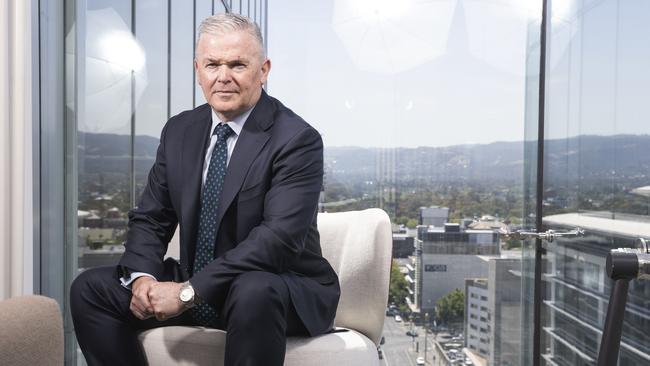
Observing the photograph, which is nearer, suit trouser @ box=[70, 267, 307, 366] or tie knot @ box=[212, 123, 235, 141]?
suit trouser @ box=[70, 267, 307, 366]

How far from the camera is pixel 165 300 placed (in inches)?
53.8

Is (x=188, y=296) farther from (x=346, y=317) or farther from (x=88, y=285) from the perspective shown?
(x=346, y=317)

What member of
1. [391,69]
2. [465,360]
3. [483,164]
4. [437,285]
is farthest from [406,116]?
[465,360]

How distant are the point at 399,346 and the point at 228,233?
169 cm

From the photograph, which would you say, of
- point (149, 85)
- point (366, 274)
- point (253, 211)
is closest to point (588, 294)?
point (366, 274)

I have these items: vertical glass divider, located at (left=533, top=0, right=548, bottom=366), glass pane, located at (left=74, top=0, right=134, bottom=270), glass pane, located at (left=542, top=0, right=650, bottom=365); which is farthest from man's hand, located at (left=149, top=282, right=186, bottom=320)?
vertical glass divider, located at (left=533, top=0, right=548, bottom=366)

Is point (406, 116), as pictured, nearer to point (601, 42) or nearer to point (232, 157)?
point (601, 42)

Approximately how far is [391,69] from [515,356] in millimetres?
1450

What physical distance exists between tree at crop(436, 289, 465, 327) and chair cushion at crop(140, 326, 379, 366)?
1.50m

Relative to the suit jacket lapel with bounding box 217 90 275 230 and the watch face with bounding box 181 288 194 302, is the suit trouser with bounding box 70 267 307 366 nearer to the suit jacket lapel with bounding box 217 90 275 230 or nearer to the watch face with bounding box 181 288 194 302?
the watch face with bounding box 181 288 194 302

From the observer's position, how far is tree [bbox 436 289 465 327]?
9.61ft

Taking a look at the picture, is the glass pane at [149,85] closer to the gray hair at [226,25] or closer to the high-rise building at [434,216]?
the gray hair at [226,25]

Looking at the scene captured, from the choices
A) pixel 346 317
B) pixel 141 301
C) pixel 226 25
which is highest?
pixel 226 25

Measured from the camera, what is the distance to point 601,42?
239cm
